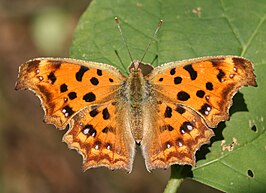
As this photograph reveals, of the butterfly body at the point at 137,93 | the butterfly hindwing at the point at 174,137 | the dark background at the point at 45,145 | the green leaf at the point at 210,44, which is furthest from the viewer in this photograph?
the dark background at the point at 45,145

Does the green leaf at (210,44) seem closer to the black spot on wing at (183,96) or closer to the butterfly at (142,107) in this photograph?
the butterfly at (142,107)

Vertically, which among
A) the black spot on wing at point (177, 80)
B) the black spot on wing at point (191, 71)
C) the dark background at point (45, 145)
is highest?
the black spot on wing at point (191, 71)

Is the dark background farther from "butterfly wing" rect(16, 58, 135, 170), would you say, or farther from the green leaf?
"butterfly wing" rect(16, 58, 135, 170)

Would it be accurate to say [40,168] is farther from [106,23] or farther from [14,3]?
[106,23]

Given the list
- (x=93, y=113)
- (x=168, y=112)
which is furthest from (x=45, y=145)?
(x=168, y=112)

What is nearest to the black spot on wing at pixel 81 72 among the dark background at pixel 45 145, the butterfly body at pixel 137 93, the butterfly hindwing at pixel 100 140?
the butterfly hindwing at pixel 100 140

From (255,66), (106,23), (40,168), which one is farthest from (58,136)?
(255,66)

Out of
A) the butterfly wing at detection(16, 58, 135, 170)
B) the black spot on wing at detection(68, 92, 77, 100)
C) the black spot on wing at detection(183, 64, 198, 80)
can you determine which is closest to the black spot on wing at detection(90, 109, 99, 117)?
the butterfly wing at detection(16, 58, 135, 170)
